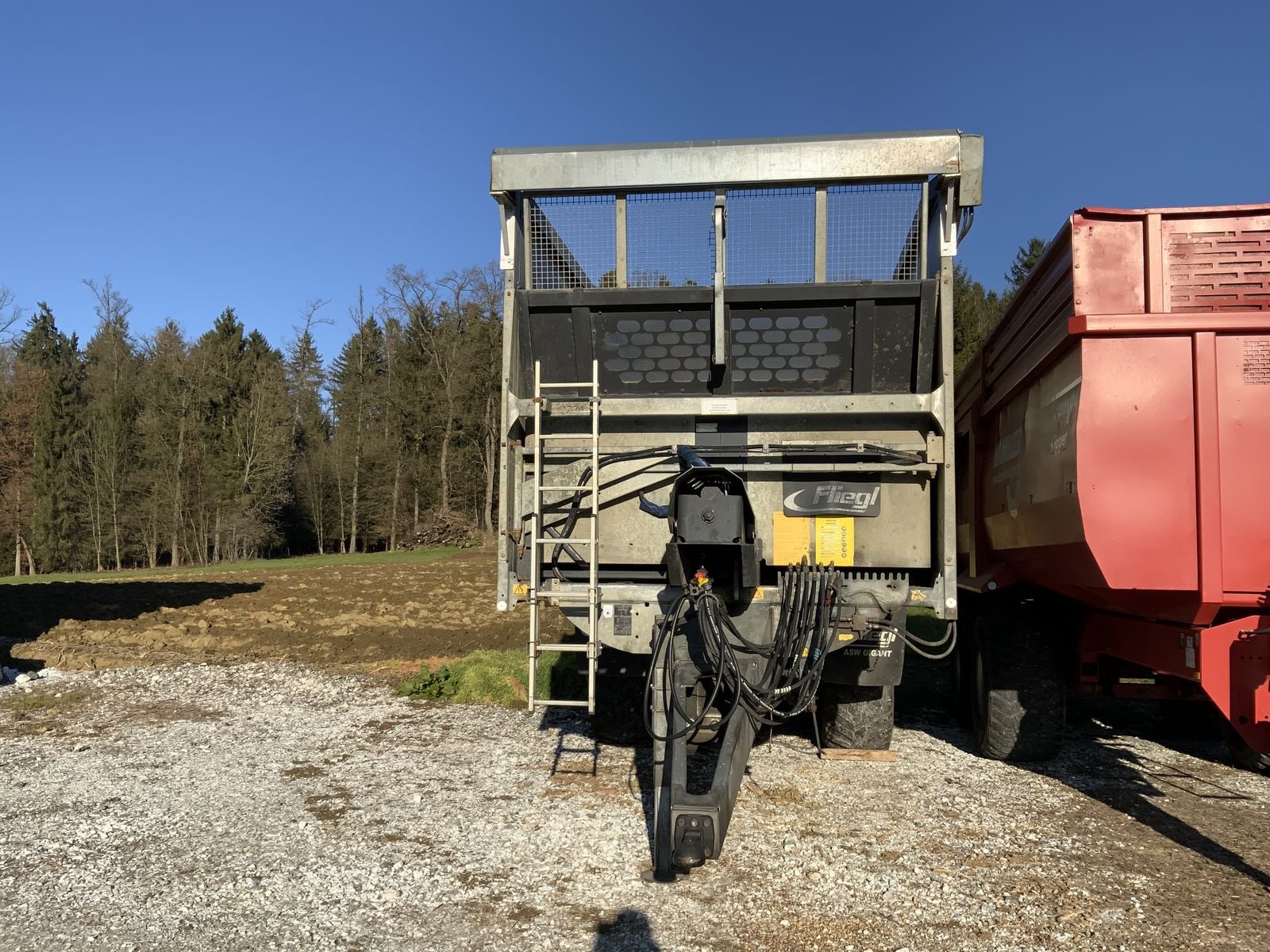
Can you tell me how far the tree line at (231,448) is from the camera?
3591 cm

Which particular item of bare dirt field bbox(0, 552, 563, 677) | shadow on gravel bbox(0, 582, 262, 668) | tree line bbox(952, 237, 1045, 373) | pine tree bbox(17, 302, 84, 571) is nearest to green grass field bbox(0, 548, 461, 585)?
pine tree bbox(17, 302, 84, 571)

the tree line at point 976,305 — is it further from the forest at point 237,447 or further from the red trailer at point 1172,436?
the red trailer at point 1172,436

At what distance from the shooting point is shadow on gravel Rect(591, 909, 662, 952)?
11.8 ft

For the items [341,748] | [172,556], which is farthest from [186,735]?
[172,556]

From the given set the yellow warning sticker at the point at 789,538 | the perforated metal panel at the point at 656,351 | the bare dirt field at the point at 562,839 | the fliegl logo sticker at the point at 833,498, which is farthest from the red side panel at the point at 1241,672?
the perforated metal panel at the point at 656,351

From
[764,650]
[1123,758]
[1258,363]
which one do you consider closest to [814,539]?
[764,650]

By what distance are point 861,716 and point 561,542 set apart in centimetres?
259

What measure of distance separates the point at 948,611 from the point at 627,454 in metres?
2.19

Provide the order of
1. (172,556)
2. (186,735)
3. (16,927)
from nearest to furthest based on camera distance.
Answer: (16,927) → (186,735) → (172,556)

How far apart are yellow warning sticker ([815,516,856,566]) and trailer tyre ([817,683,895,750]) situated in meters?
1.22

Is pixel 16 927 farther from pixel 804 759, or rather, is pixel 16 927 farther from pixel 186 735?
pixel 804 759

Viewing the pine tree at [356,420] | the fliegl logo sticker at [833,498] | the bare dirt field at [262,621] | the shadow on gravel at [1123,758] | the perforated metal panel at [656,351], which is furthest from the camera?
the pine tree at [356,420]

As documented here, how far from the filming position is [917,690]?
30.9ft

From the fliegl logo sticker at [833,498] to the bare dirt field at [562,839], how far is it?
1747 mm
